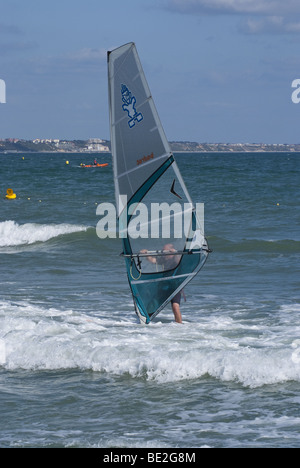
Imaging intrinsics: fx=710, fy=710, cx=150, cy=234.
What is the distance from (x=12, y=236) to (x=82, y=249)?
3999 mm

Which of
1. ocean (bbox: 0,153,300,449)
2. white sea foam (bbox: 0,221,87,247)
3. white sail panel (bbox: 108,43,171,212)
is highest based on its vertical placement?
white sail panel (bbox: 108,43,171,212)

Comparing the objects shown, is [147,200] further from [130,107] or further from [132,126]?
[130,107]

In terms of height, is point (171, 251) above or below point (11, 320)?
above

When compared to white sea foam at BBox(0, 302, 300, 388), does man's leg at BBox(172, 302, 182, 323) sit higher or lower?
higher

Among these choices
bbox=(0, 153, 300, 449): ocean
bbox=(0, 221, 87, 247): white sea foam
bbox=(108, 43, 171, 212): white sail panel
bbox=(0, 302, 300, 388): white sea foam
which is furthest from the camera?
bbox=(0, 221, 87, 247): white sea foam

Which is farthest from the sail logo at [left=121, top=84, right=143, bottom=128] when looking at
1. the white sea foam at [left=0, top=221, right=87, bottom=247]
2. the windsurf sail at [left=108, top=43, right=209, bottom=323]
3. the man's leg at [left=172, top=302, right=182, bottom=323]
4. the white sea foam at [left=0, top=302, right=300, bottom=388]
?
the white sea foam at [left=0, top=221, right=87, bottom=247]

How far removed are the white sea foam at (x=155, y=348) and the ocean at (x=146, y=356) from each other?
0.06ft

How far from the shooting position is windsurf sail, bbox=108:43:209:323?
9812mm

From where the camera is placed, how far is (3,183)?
45.7 m

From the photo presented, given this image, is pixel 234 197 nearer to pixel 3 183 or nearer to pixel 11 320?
pixel 3 183

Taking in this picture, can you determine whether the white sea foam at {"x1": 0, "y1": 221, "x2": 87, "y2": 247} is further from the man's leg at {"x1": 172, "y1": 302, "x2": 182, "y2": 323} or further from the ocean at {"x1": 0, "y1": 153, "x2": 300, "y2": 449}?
the man's leg at {"x1": 172, "y1": 302, "x2": 182, "y2": 323}

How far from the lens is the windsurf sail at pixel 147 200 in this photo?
9.81m

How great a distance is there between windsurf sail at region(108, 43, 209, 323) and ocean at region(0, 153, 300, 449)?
2.64ft
